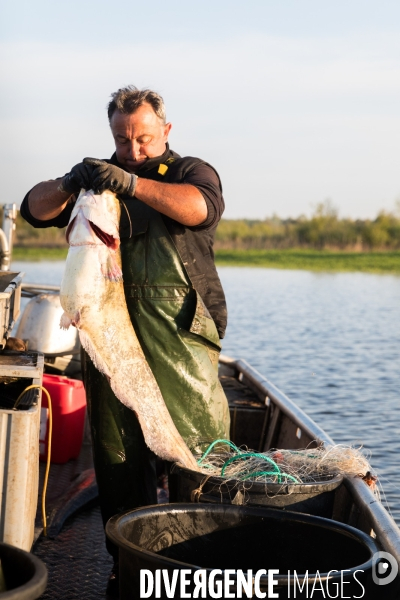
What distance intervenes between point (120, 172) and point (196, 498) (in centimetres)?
147

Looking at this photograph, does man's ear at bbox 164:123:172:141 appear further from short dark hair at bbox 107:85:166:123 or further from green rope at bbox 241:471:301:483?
green rope at bbox 241:471:301:483

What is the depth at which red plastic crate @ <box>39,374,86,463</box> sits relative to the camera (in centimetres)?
610

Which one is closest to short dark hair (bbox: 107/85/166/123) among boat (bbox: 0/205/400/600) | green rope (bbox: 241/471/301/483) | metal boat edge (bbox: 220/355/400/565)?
boat (bbox: 0/205/400/600)

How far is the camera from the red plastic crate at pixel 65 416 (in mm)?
6098

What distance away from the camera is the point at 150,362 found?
13.4 ft

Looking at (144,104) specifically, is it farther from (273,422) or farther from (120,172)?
(273,422)

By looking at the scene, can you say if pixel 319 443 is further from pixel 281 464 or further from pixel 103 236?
pixel 103 236

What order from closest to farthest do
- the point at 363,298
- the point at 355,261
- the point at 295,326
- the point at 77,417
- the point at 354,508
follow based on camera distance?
the point at 354,508, the point at 77,417, the point at 295,326, the point at 363,298, the point at 355,261

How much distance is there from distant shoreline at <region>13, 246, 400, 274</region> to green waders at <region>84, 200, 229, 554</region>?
46541mm

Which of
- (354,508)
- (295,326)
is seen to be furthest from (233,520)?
(295,326)

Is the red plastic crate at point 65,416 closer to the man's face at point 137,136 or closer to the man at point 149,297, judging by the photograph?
the man at point 149,297

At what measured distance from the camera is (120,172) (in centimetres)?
363

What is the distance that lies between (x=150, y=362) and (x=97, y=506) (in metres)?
1.63

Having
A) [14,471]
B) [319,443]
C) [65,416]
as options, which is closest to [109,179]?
[14,471]
